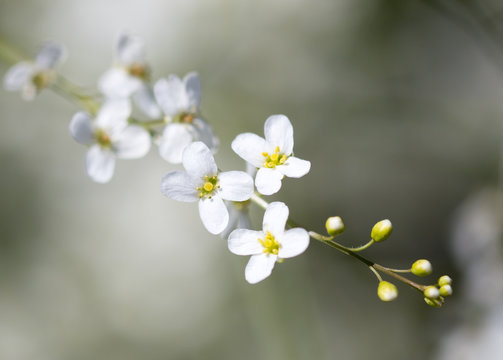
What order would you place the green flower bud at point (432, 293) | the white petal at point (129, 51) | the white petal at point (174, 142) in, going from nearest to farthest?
the green flower bud at point (432, 293) → the white petal at point (174, 142) → the white petal at point (129, 51)

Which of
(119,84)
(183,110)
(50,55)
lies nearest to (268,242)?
(183,110)

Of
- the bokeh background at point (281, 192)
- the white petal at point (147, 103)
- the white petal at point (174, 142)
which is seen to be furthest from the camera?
the bokeh background at point (281, 192)

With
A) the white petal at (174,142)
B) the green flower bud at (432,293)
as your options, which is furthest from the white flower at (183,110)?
the green flower bud at (432,293)

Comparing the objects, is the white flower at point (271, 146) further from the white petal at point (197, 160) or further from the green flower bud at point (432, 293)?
the green flower bud at point (432, 293)

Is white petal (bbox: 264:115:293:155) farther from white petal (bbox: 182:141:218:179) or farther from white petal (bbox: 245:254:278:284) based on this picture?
white petal (bbox: 245:254:278:284)

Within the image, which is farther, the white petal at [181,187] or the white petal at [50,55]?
the white petal at [50,55]

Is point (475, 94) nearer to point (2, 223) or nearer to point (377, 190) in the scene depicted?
point (377, 190)
